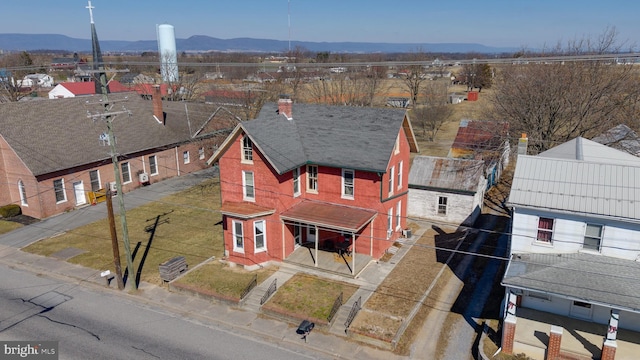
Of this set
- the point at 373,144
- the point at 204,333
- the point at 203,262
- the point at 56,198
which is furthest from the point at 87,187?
the point at 373,144

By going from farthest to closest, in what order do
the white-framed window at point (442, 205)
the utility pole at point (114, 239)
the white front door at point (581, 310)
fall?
the white-framed window at point (442, 205) < the utility pole at point (114, 239) < the white front door at point (581, 310)

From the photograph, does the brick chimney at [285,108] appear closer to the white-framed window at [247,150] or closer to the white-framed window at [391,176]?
the white-framed window at [247,150]

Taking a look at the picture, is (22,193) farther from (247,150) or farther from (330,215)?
(330,215)

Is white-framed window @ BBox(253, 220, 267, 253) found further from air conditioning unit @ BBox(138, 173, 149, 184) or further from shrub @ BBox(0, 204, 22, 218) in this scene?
shrub @ BBox(0, 204, 22, 218)

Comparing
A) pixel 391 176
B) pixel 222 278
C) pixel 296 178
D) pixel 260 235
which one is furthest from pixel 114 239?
pixel 391 176

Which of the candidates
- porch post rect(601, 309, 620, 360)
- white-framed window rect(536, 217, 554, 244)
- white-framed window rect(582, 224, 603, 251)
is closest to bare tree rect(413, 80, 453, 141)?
white-framed window rect(536, 217, 554, 244)

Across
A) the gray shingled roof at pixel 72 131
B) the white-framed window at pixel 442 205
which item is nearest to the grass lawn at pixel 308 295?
the white-framed window at pixel 442 205
